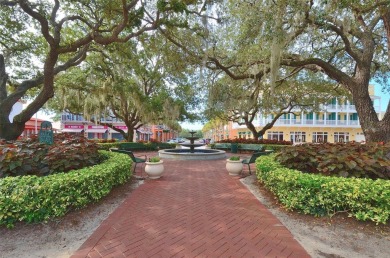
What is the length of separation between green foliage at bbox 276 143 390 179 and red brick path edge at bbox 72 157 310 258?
1523mm

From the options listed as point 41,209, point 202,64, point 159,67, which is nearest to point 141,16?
point 202,64

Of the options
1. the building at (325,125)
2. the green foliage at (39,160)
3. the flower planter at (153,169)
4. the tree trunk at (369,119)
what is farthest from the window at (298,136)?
the green foliage at (39,160)

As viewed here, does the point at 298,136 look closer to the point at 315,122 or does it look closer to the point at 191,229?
the point at 315,122

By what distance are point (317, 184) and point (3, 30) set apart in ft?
42.8

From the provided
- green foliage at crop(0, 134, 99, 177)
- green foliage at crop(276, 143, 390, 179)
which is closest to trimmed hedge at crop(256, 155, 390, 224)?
green foliage at crop(276, 143, 390, 179)

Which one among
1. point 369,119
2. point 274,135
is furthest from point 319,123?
point 369,119

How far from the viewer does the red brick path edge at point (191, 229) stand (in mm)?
2887

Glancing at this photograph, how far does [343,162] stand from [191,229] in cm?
363

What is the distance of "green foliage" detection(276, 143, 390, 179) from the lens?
4.41 meters

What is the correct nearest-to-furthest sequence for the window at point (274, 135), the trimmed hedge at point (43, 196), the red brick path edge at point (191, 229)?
the red brick path edge at point (191, 229)
the trimmed hedge at point (43, 196)
the window at point (274, 135)

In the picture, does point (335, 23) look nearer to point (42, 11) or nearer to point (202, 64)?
point (202, 64)

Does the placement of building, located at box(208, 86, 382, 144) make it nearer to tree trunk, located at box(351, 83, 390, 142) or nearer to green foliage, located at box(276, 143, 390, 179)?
tree trunk, located at box(351, 83, 390, 142)

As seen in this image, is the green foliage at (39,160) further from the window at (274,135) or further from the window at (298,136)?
the window at (298,136)

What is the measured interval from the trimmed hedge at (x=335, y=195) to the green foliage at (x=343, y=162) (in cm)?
62
